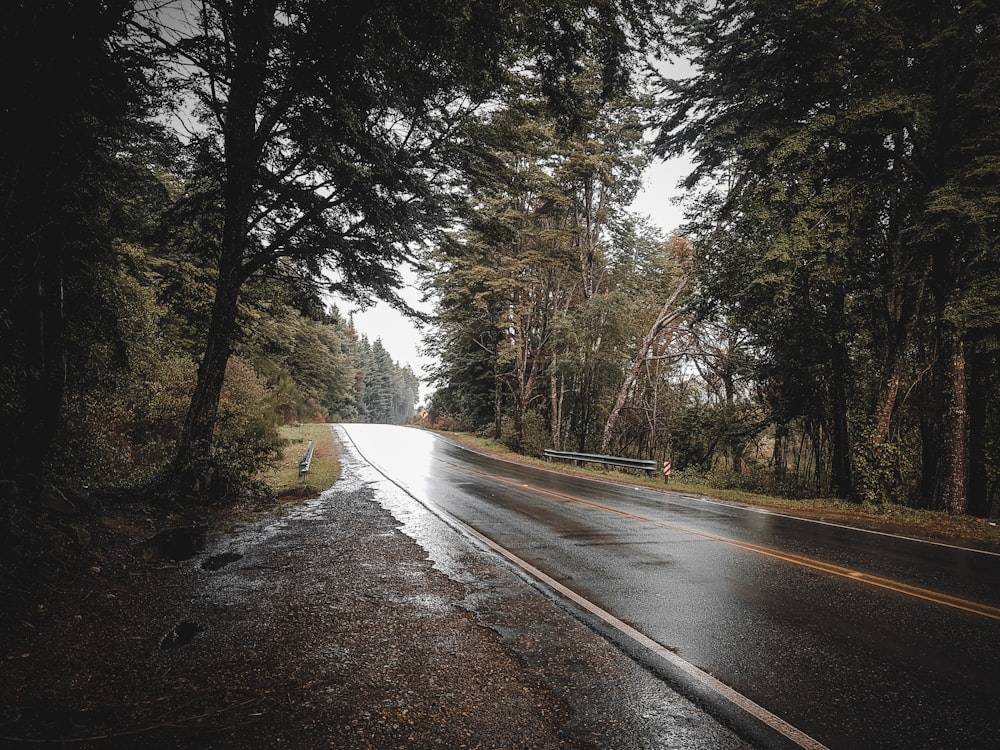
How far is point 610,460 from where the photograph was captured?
17.6m

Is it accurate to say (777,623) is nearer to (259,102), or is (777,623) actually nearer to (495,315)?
(259,102)

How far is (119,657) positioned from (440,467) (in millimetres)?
13244

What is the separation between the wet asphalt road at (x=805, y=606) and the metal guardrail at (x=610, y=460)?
6.61 meters

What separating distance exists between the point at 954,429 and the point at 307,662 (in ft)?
49.2

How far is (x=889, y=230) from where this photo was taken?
1267 cm

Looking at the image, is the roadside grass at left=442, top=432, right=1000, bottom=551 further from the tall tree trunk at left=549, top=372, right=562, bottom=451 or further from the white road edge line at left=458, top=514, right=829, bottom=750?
the tall tree trunk at left=549, top=372, right=562, bottom=451

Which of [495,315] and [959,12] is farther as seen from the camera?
[495,315]

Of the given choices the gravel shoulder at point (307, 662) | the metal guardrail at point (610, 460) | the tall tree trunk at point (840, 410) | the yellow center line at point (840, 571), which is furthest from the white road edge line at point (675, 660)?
the tall tree trunk at point (840, 410)

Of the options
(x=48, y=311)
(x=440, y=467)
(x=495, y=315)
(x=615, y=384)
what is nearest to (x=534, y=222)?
(x=495, y=315)

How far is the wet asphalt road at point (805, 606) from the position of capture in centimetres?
299

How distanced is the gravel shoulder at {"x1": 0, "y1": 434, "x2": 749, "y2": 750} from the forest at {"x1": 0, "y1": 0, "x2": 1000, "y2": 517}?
84.2 inches

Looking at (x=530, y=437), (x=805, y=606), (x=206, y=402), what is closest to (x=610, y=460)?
(x=530, y=437)

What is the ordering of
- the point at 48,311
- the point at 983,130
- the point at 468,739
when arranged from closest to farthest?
1. the point at 468,739
2. the point at 48,311
3. the point at 983,130

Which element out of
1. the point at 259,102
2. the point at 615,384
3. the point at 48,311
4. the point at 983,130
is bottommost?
the point at 48,311
